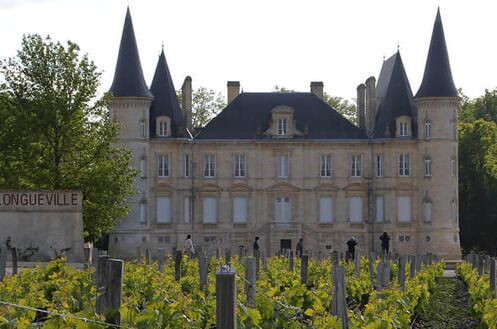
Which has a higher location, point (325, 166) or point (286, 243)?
point (325, 166)

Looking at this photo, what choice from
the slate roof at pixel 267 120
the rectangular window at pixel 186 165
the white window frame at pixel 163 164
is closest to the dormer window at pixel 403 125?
the slate roof at pixel 267 120

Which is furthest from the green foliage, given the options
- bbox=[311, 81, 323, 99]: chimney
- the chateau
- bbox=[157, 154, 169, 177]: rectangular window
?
bbox=[311, 81, 323, 99]: chimney

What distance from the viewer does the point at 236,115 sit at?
207 ft

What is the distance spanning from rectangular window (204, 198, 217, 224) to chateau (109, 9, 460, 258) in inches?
2.1

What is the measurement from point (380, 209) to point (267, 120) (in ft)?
25.3

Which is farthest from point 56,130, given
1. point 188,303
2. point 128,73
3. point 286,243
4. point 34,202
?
point 188,303

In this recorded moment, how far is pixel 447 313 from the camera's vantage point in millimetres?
23922

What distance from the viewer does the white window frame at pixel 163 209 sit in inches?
2388

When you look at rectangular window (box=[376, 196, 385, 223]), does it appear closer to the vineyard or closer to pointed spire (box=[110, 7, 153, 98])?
pointed spire (box=[110, 7, 153, 98])

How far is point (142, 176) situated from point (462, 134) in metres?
19.0

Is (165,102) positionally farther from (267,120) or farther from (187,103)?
(267,120)

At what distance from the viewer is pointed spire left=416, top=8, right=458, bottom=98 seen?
196 ft

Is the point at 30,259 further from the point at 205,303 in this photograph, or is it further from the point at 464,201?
the point at 464,201

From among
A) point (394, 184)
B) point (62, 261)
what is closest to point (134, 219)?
point (394, 184)
